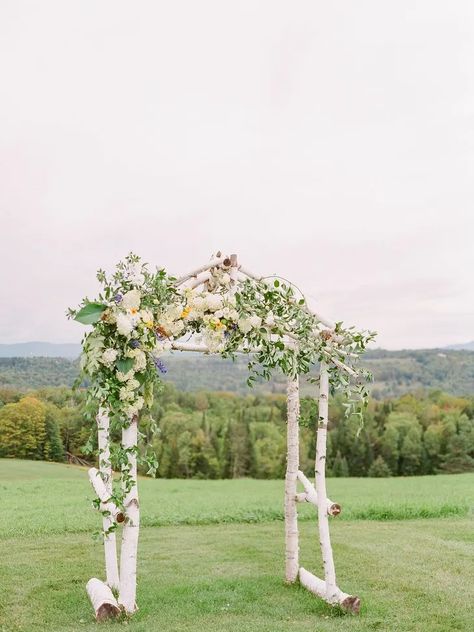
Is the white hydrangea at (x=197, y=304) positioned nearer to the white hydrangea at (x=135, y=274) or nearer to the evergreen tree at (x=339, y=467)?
the white hydrangea at (x=135, y=274)

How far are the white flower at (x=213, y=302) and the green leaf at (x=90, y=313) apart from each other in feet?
4.05

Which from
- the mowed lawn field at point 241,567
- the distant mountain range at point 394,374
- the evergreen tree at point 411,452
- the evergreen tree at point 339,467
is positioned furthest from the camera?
the distant mountain range at point 394,374

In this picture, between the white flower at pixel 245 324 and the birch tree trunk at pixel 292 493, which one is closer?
the white flower at pixel 245 324

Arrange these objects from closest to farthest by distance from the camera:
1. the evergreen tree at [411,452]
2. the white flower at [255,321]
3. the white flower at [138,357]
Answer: the white flower at [138,357] < the white flower at [255,321] < the evergreen tree at [411,452]

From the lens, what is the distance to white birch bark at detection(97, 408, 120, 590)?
766 cm

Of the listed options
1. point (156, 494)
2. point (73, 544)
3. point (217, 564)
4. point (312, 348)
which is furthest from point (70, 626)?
point (156, 494)

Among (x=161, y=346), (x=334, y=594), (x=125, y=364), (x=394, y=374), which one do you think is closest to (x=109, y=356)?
(x=125, y=364)

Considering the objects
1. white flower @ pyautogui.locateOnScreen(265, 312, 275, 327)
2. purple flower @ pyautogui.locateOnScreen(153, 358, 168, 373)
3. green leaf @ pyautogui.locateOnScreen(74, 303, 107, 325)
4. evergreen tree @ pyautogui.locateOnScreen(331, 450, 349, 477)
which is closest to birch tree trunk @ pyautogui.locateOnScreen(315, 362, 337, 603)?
white flower @ pyautogui.locateOnScreen(265, 312, 275, 327)

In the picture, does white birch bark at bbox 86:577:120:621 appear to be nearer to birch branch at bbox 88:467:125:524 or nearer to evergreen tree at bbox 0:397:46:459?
birch branch at bbox 88:467:125:524

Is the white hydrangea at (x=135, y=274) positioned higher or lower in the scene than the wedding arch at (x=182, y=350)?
higher

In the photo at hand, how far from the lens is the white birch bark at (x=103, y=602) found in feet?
24.4

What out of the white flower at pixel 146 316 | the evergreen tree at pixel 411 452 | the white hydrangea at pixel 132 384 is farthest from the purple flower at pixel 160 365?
the evergreen tree at pixel 411 452

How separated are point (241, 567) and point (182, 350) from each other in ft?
14.1

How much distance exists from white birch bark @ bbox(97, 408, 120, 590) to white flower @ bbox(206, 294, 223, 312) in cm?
171
